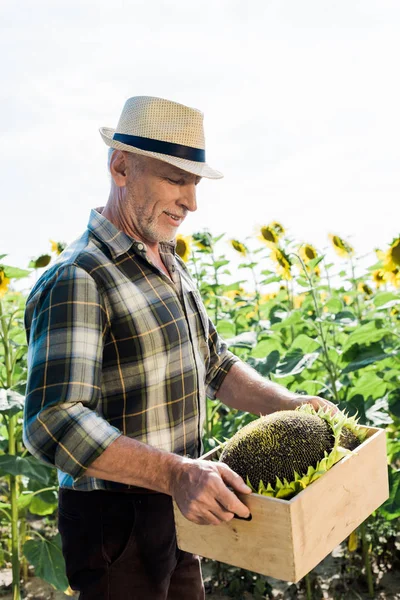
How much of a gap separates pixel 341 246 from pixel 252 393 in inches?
108

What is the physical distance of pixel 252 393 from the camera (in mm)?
2402

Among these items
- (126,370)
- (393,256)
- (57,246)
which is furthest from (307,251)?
(126,370)

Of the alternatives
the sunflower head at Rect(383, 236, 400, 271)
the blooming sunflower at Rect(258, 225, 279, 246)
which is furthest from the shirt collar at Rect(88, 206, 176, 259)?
the blooming sunflower at Rect(258, 225, 279, 246)

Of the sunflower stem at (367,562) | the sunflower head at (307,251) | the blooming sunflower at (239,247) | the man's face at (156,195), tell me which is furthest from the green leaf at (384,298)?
the man's face at (156,195)

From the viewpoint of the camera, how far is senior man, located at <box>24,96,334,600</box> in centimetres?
183

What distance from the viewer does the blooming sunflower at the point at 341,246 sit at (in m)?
4.89

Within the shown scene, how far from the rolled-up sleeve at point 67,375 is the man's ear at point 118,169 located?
1.23 ft

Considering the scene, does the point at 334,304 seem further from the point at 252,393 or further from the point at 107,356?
the point at 107,356

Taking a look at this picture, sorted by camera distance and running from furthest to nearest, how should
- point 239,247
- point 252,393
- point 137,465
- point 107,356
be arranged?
point 239,247, point 252,393, point 107,356, point 137,465

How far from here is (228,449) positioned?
185 cm

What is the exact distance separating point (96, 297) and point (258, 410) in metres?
0.71

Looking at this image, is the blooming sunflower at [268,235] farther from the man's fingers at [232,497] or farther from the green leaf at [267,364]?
the man's fingers at [232,497]

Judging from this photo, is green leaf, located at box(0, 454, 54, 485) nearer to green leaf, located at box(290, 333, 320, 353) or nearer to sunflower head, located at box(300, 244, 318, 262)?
green leaf, located at box(290, 333, 320, 353)

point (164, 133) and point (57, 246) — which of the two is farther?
point (57, 246)
